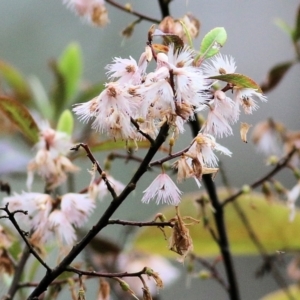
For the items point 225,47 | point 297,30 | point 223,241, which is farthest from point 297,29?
point 225,47

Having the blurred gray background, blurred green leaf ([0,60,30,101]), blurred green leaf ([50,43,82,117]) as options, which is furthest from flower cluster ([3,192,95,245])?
the blurred gray background

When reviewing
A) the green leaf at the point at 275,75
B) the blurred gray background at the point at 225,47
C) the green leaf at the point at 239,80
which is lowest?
the blurred gray background at the point at 225,47

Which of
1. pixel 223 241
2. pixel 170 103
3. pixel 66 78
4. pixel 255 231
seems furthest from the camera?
pixel 66 78

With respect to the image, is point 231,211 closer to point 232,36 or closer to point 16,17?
point 232,36

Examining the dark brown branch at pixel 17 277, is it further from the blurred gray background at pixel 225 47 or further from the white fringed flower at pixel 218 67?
the blurred gray background at pixel 225 47

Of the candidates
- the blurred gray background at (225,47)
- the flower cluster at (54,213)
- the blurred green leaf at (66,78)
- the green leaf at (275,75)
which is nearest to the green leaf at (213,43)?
the flower cluster at (54,213)

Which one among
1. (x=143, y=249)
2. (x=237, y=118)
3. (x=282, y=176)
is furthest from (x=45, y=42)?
(x=237, y=118)

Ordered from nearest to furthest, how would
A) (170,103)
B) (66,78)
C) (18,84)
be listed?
1. (170,103)
2. (66,78)
3. (18,84)

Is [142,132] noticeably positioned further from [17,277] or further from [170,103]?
[17,277]
